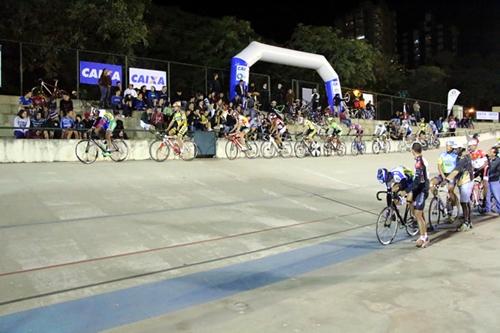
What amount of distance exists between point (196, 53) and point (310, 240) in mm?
27235

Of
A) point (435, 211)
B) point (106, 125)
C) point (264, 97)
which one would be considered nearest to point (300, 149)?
point (264, 97)

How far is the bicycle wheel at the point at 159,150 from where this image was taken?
17.6m

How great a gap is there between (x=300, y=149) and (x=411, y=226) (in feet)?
39.3

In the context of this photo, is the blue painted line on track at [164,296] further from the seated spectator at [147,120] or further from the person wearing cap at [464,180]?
the seated spectator at [147,120]

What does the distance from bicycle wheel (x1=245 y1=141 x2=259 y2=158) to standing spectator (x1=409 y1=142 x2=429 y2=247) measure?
10962 millimetres

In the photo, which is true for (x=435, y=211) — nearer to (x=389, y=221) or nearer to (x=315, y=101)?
(x=389, y=221)

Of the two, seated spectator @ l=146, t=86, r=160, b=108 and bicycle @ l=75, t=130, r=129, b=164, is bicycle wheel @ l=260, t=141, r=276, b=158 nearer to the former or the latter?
seated spectator @ l=146, t=86, r=160, b=108

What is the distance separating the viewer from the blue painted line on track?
5789 millimetres

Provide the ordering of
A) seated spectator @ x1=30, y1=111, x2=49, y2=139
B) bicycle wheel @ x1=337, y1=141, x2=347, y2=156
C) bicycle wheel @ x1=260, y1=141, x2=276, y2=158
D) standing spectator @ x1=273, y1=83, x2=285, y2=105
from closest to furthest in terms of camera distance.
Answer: seated spectator @ x1=30, y1=111, x2=49, y2=139 → bicycle wheel @ x1=260, y1=141, x2=276, y2=158 → bicycle wheel @ x1=337, y1=141, x2=347, y2=156 → standing spectator @ x1=273, y1=83, x2=285, y2=105

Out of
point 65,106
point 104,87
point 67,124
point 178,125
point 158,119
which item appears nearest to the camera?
point 67,124

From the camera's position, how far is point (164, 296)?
6.74m

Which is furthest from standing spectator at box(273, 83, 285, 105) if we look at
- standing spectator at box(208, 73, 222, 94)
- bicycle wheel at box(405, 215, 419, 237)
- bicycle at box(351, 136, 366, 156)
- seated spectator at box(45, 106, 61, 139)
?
bicycle wheel at box(405, 215, 419, 237)

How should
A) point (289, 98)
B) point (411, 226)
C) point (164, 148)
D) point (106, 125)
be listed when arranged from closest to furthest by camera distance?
point (411, 226)
point (106, 125)
point (164, 148)
point (289, 98)

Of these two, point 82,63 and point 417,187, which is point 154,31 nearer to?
point 82,63
